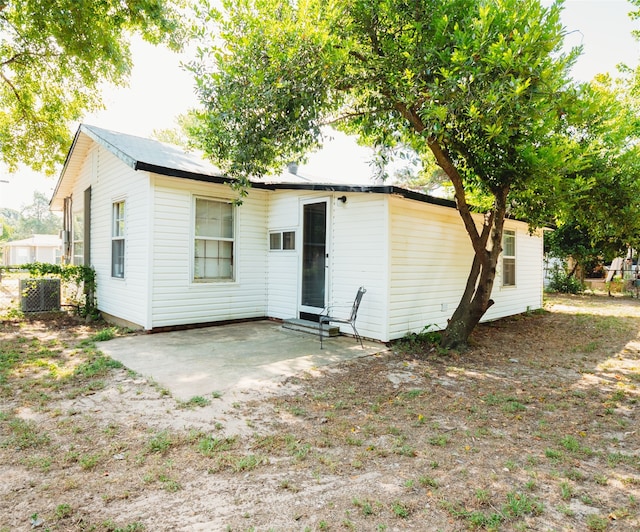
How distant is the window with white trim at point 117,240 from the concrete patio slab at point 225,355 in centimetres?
198

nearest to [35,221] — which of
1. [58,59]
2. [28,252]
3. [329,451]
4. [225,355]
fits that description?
[28,252]

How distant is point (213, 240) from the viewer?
795cm

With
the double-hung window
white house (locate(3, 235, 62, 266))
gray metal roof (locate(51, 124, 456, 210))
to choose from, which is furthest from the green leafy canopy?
white house (locate(3, 235, 62, 266))

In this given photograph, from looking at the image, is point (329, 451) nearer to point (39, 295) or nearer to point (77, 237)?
point (39, 295)

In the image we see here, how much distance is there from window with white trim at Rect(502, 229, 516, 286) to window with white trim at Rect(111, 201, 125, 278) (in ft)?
A: 29.5

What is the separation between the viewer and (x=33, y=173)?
14406mm

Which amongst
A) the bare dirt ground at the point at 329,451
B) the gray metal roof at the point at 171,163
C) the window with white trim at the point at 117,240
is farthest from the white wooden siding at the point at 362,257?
the window with white trim at the point at 117,240

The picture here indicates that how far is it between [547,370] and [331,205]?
4.37 meters

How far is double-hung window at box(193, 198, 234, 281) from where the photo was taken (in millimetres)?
7742

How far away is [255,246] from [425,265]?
3.57 metres

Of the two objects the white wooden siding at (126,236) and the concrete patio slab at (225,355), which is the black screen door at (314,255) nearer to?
the concrete patio slab at (225,355)

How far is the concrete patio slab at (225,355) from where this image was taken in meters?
4.59

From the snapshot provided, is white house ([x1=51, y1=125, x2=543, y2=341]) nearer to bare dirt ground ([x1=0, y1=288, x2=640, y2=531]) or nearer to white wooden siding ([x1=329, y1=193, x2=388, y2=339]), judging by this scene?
white wooden siding ([x1=329, y1=193, x2=388, y2=339])

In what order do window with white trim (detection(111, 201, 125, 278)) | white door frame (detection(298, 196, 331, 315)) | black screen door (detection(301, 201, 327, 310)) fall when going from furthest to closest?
window with white trim (detection(111, 201, 125, 278)) < black screen door (detection(301, 201, 327, 310)) < white door frame (detection(298, 196, 331, 315))
